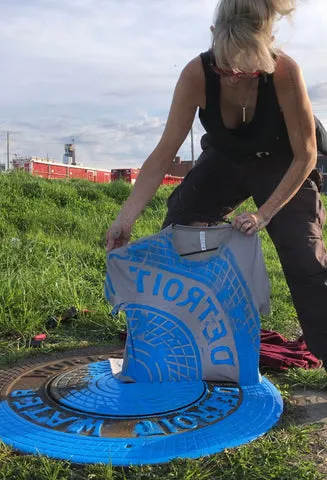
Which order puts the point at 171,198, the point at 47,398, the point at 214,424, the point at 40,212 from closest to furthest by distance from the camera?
the point at 214,424 → the point at 47,398 → the point at 171,198 → the point at 40,212

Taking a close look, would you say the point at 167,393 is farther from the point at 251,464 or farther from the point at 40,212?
the point at 40,212

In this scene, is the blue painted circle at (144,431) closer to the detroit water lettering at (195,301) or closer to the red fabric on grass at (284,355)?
the detroit water lettering at (195,301)

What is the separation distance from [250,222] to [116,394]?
3.28 feet

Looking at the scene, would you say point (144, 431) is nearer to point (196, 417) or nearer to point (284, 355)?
point (196, 417)

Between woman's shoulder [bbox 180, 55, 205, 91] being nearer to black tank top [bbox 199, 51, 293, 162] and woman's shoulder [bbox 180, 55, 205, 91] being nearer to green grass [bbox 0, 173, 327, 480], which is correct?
black tank top [bbox 199, 51, 293, 162]

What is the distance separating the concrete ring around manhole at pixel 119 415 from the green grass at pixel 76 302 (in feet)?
0.22

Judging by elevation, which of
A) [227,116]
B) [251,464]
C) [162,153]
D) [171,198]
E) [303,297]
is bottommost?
[251,464]

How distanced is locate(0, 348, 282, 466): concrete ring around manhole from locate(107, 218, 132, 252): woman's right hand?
0.63 m

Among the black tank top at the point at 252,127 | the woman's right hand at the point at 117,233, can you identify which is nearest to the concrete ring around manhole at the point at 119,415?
the woman's right hand at the point at 117,233

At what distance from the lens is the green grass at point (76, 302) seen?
176cm

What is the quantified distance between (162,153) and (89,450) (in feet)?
4.65

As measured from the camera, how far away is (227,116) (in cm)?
239

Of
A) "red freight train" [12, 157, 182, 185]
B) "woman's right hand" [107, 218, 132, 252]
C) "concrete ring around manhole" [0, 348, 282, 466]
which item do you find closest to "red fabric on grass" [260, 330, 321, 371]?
"concrete ring around manhole" [0, 348, 282, 466]

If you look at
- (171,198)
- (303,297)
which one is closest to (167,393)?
(303,297)
